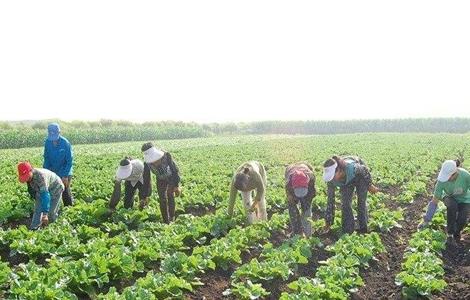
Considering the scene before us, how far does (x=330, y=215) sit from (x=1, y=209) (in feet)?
22.5

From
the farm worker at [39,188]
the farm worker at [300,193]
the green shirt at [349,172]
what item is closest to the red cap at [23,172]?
the farm worker at [39,188]

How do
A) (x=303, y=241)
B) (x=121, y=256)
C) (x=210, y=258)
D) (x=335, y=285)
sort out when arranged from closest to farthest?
(x=335, y=285) < (x=121, y=256) < (x=210, y=258) < (x=303, y=241)

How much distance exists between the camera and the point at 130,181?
38.2 ft

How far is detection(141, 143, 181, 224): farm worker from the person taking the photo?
10.4m

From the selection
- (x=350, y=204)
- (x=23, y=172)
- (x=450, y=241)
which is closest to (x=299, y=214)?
(x=350, y=204)

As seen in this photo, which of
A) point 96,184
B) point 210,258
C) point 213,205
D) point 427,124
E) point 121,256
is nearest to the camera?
point 121,256

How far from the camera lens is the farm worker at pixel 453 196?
9.59 m

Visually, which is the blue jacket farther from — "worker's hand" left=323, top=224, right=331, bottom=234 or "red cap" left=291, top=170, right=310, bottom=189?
"worker's hand" left=323, top=224, right=331, bottom=234

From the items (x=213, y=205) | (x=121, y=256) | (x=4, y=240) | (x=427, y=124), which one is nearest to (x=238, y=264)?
(x=121, y=256)

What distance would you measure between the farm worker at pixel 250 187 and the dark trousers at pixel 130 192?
216 cm

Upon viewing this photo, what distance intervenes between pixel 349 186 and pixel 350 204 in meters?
0.38

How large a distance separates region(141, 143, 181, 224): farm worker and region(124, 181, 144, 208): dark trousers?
1.70 ft

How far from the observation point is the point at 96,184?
15.5 m

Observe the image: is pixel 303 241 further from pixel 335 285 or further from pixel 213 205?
pixel 213 205
